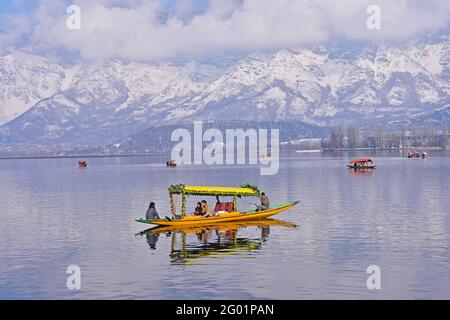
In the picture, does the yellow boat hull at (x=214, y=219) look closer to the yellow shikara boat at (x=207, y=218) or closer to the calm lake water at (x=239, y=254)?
the yellow shikara boat at (x=207, y=218)

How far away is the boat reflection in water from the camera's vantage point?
69562 mm

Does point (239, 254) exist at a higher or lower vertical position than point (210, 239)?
lower


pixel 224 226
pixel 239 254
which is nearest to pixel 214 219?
pixel 224 226

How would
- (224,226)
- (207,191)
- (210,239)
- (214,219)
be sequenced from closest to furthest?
(210,239) → (224,226) → (214,219) → (207,191)

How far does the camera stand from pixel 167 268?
62.7m

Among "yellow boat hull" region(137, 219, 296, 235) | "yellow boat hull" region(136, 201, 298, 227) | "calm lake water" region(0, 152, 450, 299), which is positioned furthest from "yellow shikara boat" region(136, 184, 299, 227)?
"calm lake water" region(0, 152, 450, 299)

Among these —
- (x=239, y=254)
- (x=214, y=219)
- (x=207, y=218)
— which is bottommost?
(x=239, y=254)

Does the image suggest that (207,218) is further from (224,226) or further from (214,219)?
(224,226)

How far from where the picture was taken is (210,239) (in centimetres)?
7819

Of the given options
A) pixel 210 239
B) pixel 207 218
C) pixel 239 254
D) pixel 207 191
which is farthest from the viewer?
pixel 207 191
